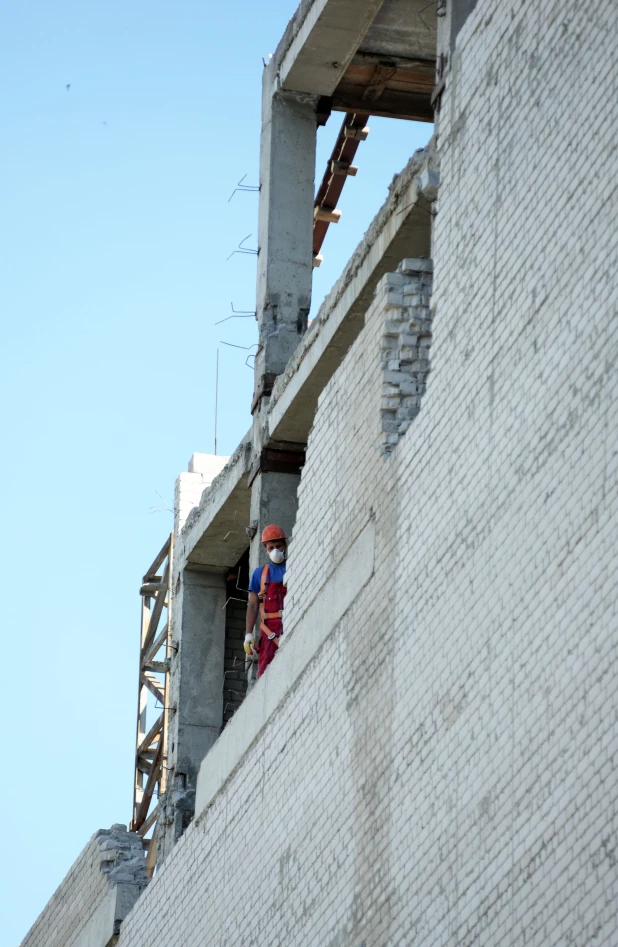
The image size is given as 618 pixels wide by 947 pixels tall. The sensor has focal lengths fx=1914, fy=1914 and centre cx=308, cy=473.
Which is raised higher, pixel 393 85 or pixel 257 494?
pixel 393 85

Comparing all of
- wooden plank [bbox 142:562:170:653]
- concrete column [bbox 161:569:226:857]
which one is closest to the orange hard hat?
concrete column [bbox 161:569:226:857]

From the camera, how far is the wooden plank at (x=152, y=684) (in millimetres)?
24656

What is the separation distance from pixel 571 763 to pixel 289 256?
30.9ft

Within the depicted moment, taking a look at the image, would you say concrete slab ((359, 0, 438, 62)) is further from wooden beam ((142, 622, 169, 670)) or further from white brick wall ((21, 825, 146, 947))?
wooden beam ((142, 622, 169, 670))

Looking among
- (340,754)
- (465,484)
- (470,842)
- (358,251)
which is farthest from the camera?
(358,251)

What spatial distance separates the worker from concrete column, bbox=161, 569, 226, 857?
3338 mm

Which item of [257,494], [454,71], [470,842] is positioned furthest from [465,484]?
[257,494]

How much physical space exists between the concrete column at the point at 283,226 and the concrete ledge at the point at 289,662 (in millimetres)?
3589

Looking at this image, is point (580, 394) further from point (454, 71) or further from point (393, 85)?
point (393, 85)

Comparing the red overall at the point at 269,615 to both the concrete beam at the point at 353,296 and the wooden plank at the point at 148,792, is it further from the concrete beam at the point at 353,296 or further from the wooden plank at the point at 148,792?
the wooden plank at the point at 148,792

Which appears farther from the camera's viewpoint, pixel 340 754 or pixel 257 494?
pixel 257 494

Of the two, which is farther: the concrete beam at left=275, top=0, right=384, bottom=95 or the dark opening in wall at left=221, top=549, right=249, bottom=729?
the dark opening in wall at left=221, top=549, right=249, bottom=729

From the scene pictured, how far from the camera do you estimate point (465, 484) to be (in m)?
11.3

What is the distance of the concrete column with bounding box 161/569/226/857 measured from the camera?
19094 mm
